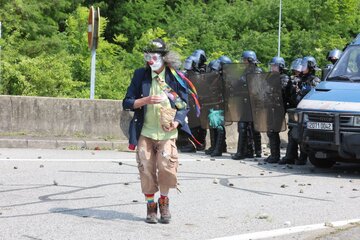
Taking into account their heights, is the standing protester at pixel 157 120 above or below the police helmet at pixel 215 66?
below

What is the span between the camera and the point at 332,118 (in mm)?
12312

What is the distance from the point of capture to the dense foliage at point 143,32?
2408cm

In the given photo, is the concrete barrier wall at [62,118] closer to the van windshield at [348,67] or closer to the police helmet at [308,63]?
the police helmet at [308,63]

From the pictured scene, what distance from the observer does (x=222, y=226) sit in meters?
8.04

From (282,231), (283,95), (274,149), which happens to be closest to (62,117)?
(274,149)

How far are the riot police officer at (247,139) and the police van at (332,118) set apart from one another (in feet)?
5.63

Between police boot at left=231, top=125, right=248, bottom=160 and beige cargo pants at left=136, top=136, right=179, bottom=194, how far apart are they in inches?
268

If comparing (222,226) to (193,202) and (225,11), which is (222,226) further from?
(225,11)

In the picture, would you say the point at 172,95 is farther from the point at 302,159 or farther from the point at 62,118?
the point at 62,118

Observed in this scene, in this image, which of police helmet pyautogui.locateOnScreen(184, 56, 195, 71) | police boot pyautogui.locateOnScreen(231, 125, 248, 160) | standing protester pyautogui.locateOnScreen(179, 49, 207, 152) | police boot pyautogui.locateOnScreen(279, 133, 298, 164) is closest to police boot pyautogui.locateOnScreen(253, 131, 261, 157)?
police boot pyautogui.locateOnScreen(231, 125, 248, 160)

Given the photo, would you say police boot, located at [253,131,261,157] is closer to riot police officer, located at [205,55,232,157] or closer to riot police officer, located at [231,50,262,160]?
riot police officer, located at [231,50,262,160]

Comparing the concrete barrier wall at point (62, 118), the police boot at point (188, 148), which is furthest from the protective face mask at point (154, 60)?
the concrete barrier wall at point (62, 118)

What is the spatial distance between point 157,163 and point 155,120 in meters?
0.42

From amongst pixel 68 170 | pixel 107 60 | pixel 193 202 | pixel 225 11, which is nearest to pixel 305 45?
pixel 225 11
